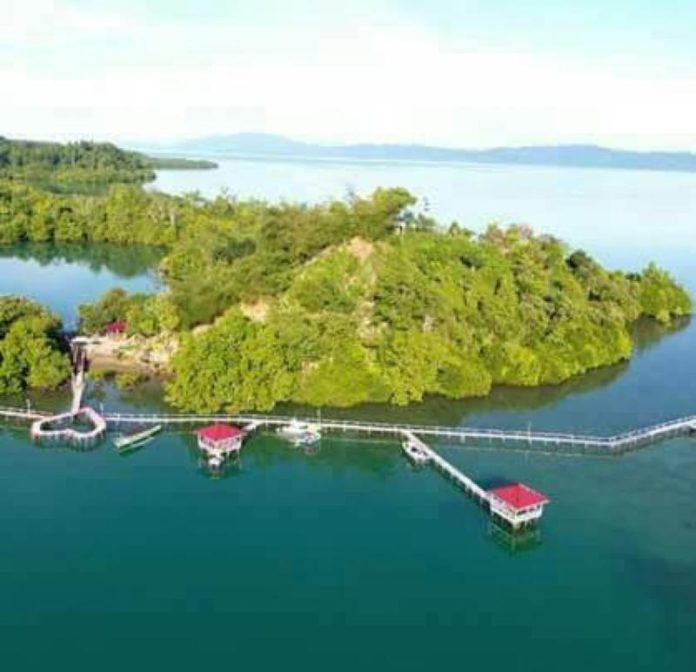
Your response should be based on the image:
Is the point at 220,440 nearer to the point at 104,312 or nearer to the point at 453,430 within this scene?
the point at 453,430

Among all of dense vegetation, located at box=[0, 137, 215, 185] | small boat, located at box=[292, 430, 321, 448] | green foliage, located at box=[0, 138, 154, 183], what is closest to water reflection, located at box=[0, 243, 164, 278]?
small boat, located at box=[292, 430, 321, 448]

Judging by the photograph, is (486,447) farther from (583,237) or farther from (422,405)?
(583,237)

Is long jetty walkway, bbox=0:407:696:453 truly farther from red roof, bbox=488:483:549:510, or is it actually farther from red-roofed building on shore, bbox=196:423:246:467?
red roof, bbox=488:483:549:510

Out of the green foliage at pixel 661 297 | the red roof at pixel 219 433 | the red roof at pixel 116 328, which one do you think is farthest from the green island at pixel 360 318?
the green foliage at pixel 661 297

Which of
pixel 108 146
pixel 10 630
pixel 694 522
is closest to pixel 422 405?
pixel 694 522

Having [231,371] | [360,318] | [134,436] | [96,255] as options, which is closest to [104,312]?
[231,371]
